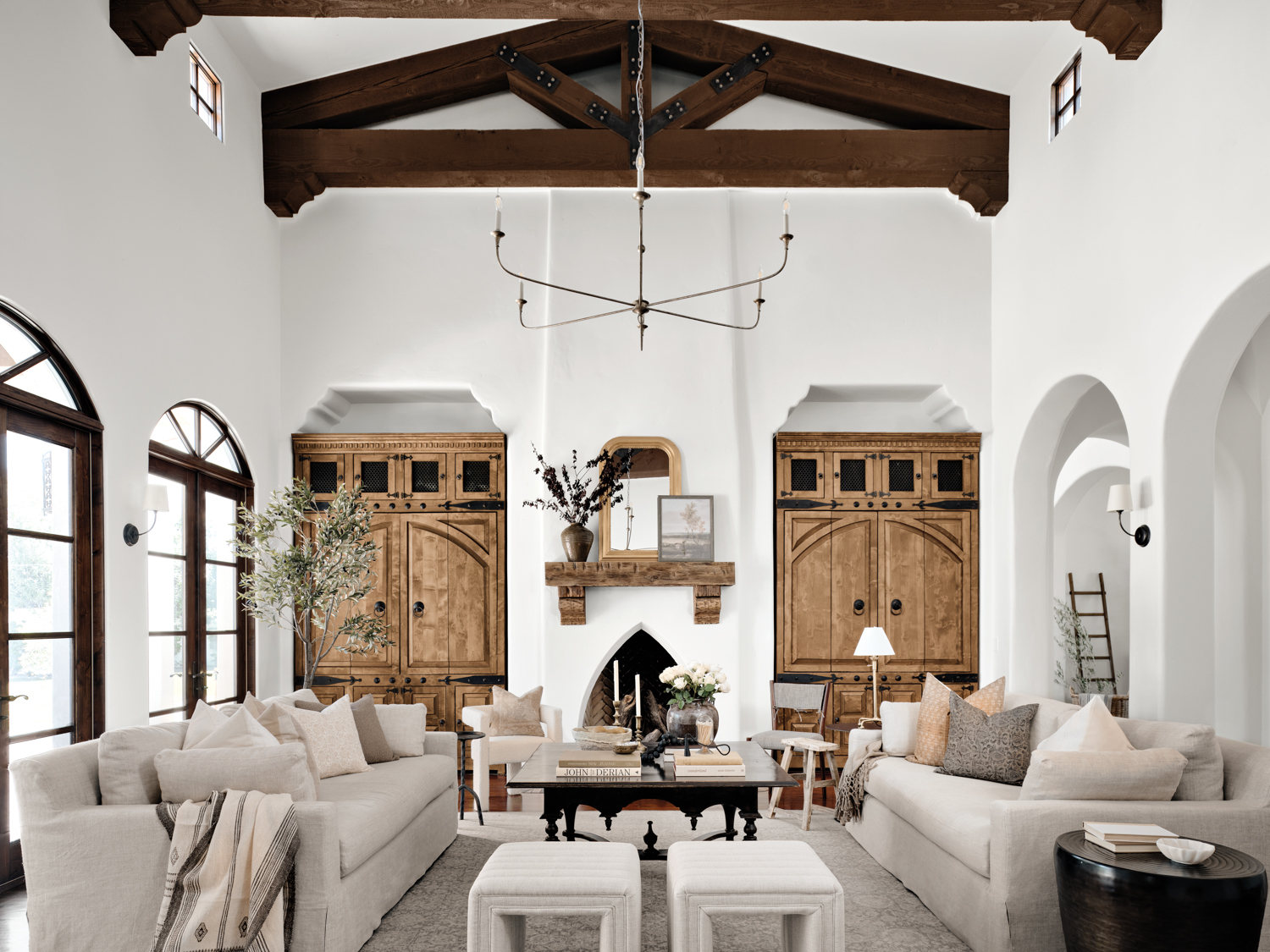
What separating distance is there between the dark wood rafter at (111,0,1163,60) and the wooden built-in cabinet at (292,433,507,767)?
332 cm

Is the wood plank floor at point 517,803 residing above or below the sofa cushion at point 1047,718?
below

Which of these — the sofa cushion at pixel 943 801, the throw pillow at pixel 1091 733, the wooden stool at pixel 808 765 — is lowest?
the wooden stool at pixel 808 765

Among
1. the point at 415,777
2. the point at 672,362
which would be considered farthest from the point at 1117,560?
the point at 415,777

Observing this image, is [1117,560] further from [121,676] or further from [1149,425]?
[121,676]

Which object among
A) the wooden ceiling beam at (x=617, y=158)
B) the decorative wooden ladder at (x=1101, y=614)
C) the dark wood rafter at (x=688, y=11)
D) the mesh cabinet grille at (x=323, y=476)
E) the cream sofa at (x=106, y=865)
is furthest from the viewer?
the decorative wooden ladder at (x=1101, y=614)

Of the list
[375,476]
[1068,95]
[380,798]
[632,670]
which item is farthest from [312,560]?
[1068,95]

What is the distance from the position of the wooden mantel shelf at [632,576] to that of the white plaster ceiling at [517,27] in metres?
3.82

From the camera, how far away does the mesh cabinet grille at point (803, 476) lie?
8000mm

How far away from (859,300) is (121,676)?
5688mm

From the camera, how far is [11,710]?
4.39 metres

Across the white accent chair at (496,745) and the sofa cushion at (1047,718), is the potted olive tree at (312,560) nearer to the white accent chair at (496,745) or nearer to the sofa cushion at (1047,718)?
the white accent chair at (496,745)

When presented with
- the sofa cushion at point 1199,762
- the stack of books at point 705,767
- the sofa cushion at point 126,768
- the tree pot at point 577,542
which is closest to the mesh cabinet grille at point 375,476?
the tree pot at point 577,542

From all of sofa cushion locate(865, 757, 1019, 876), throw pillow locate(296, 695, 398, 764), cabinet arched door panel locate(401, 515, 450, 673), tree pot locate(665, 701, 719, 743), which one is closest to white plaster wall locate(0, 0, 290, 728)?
throw pillow locate(296, 695, 398, 764)

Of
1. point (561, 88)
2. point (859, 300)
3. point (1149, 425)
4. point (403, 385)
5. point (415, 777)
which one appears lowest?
point (415, 777)
